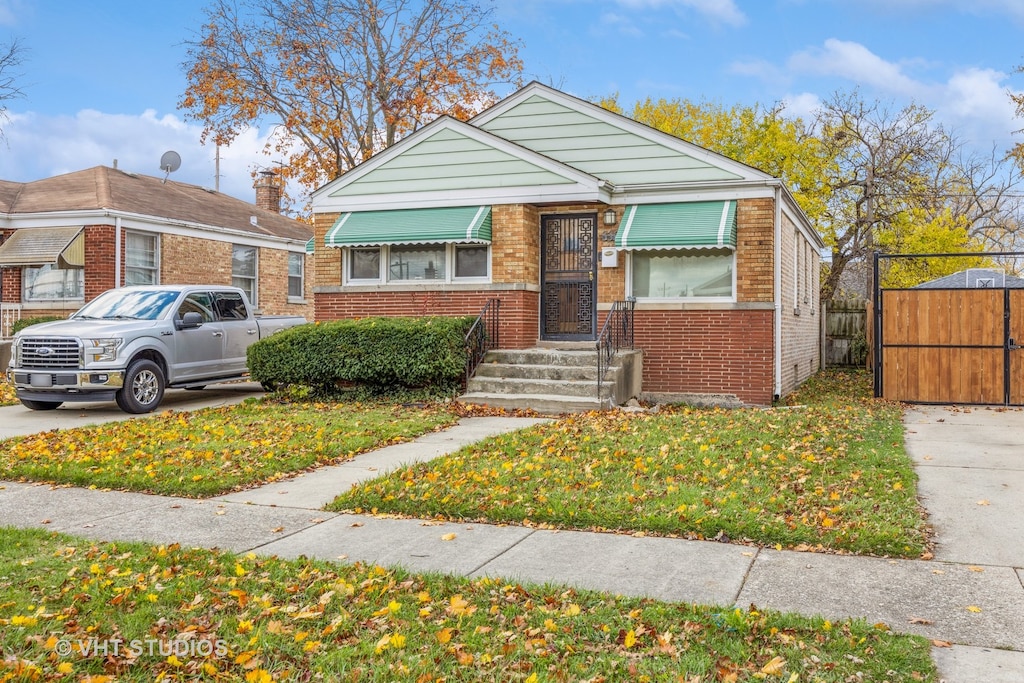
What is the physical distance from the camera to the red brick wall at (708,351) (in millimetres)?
13438

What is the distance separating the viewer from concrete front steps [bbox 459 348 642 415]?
12250 mm

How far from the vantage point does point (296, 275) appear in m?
25.3

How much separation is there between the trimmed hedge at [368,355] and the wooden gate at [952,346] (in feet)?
22.2

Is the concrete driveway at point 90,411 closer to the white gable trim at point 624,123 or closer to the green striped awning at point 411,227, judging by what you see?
the green striped awning at point 411,227

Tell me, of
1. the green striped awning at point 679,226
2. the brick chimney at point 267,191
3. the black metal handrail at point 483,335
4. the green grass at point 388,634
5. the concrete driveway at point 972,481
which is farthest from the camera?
the brick chimney at point 267,191

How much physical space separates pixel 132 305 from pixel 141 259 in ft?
23.7

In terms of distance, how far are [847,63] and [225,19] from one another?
27.4m

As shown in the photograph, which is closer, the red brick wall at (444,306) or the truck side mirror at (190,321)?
the truck side mirror at (190,321)

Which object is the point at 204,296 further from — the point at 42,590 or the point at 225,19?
the point at 225,19

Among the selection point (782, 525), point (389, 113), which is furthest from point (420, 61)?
point (782, 525)

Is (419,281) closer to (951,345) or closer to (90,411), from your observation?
(90,411)

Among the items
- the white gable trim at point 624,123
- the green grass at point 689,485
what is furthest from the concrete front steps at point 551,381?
the white gable trim at point 624,123

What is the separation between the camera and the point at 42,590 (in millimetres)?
4496

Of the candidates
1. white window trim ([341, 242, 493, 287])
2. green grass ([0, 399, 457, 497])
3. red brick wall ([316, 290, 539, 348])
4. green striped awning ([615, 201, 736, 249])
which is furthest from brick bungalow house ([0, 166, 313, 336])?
green striped awning ([615, 201, 736, 249])
